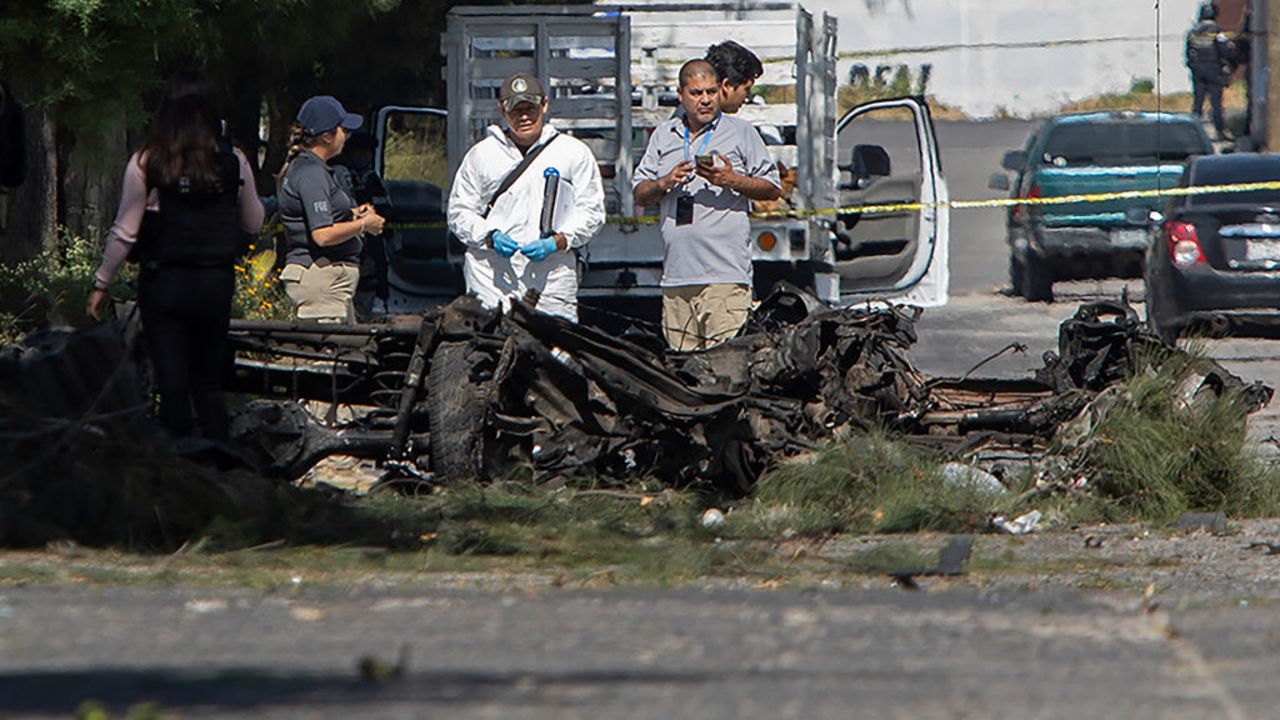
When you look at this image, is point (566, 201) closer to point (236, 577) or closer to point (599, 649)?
point (236, 577)

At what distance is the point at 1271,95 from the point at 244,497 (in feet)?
66.1

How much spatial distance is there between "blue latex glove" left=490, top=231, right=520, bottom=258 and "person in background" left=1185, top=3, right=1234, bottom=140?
21627mm

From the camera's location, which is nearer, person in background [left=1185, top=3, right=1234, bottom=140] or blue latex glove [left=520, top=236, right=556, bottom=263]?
A: blue latex glove [left=520, top=236, right=556, bottom=263]

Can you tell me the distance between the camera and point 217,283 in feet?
26.2

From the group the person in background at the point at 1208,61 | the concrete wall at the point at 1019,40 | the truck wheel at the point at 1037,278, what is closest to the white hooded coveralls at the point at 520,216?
the truck wheel at the point at 1037,278

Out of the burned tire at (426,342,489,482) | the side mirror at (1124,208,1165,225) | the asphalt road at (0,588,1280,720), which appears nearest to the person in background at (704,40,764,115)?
the burned tire at (426,342,489,482)

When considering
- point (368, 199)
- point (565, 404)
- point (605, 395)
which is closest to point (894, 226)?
point (368, 199)

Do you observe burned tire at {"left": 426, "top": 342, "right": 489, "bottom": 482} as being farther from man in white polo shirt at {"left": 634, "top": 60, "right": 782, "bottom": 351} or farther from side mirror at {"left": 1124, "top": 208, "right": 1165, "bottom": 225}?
side mirror at {"left": 1124, "top": 208, "right": 1165, "bottom": 225}

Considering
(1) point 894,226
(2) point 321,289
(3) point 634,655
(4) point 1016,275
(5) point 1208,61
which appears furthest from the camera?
(5) point 1208,61

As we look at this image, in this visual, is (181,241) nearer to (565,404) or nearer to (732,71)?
(565,404)

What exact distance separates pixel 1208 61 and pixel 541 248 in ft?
74.6

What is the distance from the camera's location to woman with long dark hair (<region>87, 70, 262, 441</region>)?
7.86m

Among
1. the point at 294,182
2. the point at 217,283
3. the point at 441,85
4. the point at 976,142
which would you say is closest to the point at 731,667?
the point at 217,283

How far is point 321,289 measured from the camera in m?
9.68
